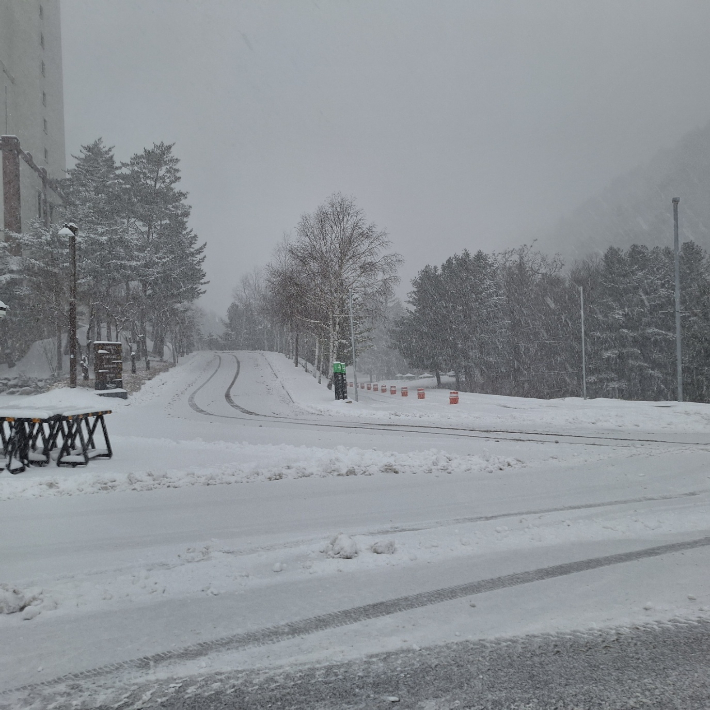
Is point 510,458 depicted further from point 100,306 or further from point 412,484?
point 100,306

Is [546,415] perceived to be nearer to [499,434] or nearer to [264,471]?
[499,434]

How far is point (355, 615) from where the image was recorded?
385cm

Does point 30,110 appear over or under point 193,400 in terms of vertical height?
over

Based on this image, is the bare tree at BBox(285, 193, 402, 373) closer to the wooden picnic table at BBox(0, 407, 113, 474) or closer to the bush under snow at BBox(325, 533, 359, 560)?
the wooden picnic table at BBox(0, 407, 113, 474)

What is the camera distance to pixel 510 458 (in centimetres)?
995

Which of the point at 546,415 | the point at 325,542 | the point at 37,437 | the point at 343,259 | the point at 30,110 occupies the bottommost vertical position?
the point at 546,415

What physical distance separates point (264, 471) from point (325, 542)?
3.49m

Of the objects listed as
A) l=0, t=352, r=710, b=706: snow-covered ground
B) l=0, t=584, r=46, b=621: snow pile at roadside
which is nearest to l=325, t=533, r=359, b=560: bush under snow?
l=0, t=352, r=710, b=706: snow-covered ground

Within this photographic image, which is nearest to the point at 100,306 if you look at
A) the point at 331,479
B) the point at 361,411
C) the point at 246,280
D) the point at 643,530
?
the point at 361,411

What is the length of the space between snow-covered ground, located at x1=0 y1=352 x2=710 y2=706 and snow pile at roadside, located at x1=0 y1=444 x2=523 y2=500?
0.04 metres

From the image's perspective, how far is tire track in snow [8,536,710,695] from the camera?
3.24m

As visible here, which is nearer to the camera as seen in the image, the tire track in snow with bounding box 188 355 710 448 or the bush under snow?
the bush under snow

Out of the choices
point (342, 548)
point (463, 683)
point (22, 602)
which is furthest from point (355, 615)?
point (22, 602)

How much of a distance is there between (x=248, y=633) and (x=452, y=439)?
9988mm
